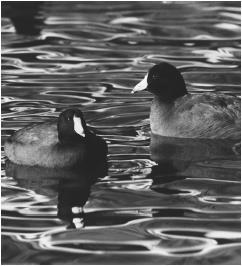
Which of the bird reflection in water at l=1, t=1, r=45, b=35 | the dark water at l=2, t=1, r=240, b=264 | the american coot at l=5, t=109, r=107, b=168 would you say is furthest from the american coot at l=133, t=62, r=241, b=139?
the bird reflection in water at l=1, t=1, r=45, b=35

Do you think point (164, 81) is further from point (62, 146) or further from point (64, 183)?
point (64, 183)

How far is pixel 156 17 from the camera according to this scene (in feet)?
61.8

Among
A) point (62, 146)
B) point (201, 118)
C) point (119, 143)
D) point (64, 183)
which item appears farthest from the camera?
point (201, 118)

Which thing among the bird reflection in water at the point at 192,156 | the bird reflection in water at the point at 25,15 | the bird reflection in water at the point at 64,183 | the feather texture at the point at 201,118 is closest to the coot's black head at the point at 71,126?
the bird reflection in water at the point at 64,183

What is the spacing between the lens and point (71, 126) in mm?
11055

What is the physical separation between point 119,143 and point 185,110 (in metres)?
0.99

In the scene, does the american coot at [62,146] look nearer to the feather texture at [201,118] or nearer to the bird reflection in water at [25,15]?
the feather texture at [201,118]

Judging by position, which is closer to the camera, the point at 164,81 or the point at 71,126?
the point at 71,126

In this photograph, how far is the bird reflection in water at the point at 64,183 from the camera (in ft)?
31.9

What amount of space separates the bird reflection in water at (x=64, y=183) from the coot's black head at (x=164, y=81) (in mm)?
1942

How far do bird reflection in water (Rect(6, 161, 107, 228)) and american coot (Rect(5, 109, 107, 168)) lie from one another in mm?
73

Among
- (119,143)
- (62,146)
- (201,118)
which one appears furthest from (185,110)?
(62,146)

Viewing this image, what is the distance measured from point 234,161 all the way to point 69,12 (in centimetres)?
891

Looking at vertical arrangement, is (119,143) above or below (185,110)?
below
